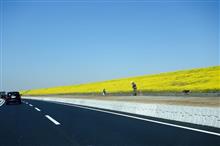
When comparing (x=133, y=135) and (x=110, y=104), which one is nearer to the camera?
(x=133, y=135)

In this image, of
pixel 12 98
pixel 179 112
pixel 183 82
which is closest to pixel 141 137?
pixel 179 112

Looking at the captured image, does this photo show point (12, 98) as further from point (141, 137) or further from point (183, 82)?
point (141, 137)

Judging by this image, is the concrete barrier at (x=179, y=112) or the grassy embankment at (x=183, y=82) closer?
the concrete barrier at (x=179, y=112)

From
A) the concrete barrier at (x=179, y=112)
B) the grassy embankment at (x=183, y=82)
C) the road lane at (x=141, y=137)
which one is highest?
the grassy embankment at (x=183, y=82)

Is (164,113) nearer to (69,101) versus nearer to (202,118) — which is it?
(202,118)

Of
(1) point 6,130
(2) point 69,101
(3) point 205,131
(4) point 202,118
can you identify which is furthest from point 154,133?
(2) point 69,101

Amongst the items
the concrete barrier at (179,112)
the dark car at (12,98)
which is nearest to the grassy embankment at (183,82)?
the dark car at (12,98)

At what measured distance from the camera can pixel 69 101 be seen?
43.3 metres

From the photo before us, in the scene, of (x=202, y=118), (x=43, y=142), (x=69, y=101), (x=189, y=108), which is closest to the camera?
(x=43, y=142)

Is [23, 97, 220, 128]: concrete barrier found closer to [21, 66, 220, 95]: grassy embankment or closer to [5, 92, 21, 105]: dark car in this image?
[5, 92, 21, 105]: dark car

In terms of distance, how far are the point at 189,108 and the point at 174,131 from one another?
10.2ft

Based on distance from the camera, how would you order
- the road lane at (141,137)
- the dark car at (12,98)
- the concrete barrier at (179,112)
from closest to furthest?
1. the road lane at (141,137)
2. the concrete barrier at (179,112)
3. the dark car at (12,98)

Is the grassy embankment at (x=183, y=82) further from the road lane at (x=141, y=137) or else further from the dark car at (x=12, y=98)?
the road lane at (x=141, y=137)

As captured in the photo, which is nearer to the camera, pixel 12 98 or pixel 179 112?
pixel 179 112
